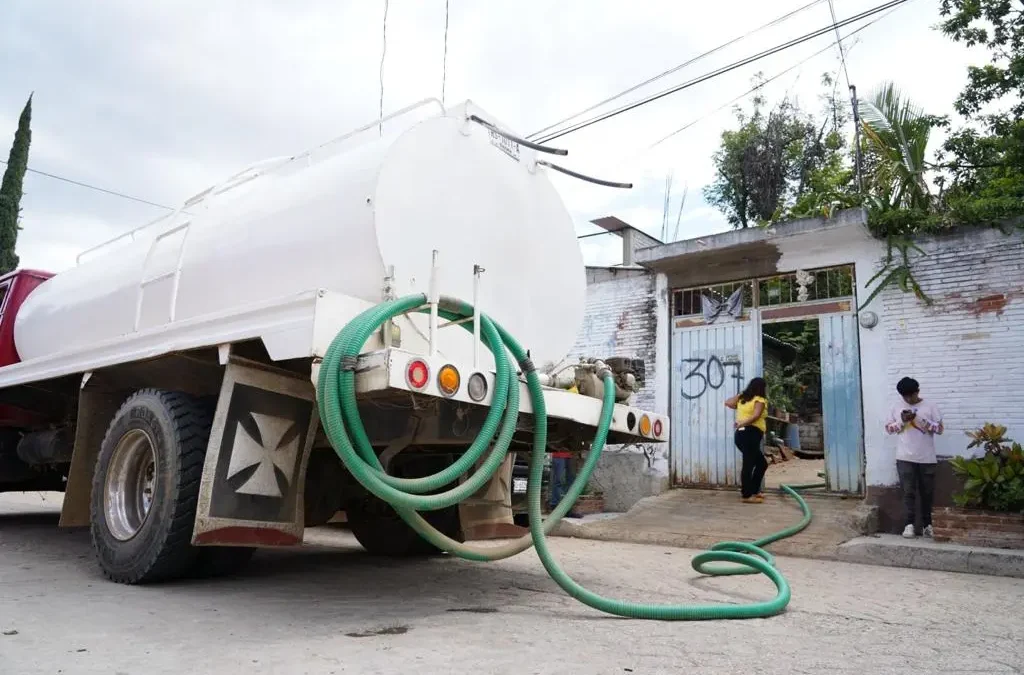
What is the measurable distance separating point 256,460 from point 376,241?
118cm

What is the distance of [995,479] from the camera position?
6336mm

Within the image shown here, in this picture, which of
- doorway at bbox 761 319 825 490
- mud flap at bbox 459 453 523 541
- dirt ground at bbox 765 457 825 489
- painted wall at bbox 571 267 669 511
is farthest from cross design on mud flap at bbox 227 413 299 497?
doorway at bbox 761 319 825 490

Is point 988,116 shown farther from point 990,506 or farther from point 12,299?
point 12,299

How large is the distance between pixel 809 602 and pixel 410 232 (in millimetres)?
3018

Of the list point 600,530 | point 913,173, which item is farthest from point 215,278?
point 913,173

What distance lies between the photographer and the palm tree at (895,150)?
26.3ft

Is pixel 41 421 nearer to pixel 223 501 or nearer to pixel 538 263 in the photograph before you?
pixel 223 501

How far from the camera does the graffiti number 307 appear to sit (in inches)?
352

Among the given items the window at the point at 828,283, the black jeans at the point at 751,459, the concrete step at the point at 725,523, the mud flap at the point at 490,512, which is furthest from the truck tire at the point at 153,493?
the window at the point at 828,283

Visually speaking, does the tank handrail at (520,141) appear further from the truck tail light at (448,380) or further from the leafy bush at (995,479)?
the leafy bush at (995,479)

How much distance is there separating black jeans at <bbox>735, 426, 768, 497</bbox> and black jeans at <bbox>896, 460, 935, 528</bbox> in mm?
1441

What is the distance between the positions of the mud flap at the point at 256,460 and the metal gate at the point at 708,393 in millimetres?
6306

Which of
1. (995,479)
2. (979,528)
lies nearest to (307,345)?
(979,528)

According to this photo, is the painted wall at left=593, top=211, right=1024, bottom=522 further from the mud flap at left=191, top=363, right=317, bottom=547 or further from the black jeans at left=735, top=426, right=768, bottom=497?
the mud flap at left=191, top=363, right=317, bottom=547
